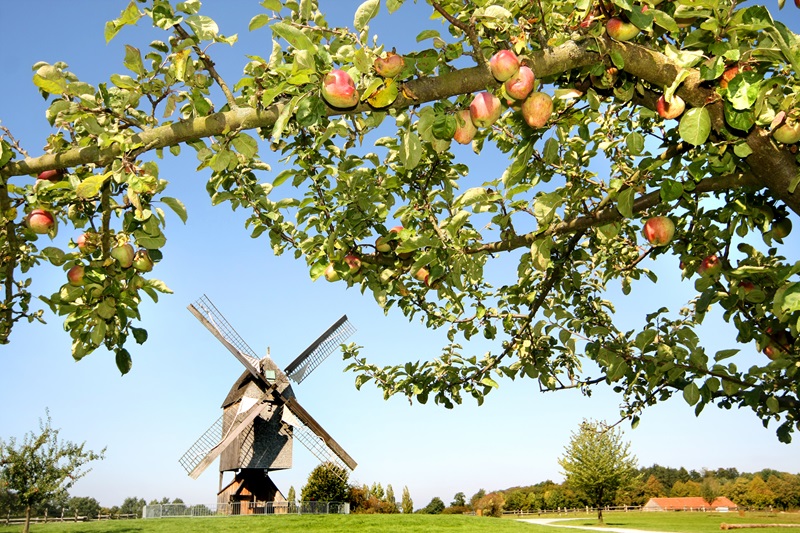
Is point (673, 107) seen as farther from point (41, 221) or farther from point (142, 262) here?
point (41, 221)

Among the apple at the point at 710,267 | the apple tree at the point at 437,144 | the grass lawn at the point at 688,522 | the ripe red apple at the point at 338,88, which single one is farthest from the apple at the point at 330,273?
the grass lawn at the point at 688,522

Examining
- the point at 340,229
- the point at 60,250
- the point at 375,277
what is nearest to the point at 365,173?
the point at 340,229

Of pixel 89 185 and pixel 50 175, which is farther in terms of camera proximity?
pixel 50 175

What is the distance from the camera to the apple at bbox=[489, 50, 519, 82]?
8.08ft

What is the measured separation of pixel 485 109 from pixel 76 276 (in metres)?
2.32

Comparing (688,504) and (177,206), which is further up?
(177,206)

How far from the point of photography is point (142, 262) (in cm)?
308

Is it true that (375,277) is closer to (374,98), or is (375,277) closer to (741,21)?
(374,98)

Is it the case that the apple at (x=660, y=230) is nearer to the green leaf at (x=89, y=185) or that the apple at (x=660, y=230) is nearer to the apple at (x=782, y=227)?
the apple at (x=782, y=227)

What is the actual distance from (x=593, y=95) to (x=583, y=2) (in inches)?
27.2

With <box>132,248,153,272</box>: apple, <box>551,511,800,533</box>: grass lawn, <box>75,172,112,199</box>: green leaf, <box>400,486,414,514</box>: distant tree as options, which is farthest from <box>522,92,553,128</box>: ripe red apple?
<box>400,486,414,514</box>: distant tree

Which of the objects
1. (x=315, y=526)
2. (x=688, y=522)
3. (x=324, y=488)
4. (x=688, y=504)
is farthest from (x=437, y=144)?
(x=688, y=504)

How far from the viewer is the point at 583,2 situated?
7.77 ft

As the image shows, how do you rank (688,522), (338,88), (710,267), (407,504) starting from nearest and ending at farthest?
(338,88)
(710,267)
(688,522)
(407,504)
